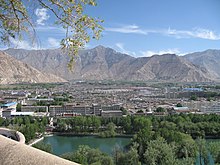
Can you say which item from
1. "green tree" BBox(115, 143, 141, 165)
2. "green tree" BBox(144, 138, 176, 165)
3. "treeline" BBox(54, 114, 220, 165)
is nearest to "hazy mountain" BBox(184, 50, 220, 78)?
"treeline" BBox(54, 114, 220, 165)

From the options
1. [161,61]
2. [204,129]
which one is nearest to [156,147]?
[204,129]

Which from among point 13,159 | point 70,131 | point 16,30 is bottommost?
point 70,131

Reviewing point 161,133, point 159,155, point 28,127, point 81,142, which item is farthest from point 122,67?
point 159,155

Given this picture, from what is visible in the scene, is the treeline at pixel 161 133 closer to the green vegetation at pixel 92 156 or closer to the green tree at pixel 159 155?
the green tree at pixel 159 155

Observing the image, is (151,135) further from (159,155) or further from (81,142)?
(81,142)

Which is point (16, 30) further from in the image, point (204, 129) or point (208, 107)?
point (208, 107)

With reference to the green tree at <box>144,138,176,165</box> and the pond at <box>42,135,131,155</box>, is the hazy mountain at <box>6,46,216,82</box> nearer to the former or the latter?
the pond at <box>42,135,131,155</box>

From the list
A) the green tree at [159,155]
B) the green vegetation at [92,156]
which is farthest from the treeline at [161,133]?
the green vegetation at [92,156]
